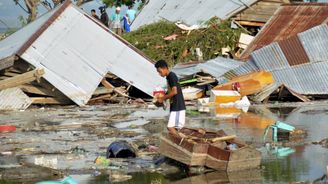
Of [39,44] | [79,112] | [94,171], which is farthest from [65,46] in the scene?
[94,171]

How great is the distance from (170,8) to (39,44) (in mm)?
12681

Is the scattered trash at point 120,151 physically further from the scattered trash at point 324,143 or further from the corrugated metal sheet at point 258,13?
the corrugated metal sheet at point 258,13

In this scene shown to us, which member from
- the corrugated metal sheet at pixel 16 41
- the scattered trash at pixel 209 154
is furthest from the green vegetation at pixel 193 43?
the scattered trash at pixel 209 154

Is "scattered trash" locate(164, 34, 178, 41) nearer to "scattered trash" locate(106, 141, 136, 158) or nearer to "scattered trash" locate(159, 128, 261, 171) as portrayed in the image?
"scattered trash" locate(106, 141, 136, 158)

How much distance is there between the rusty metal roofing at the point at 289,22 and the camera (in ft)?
81.3

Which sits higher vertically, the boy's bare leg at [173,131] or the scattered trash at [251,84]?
the scattered trash at [251,84]

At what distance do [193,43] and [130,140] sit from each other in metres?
13.9

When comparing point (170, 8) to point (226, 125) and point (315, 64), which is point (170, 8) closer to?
point (315, 64)

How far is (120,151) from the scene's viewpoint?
37.9ft

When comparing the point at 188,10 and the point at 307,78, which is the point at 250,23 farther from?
the point at 307,78

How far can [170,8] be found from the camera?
108 feet

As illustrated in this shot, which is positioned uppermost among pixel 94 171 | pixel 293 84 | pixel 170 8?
pixel 170 8

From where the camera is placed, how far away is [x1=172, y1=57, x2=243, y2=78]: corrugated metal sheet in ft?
73.5

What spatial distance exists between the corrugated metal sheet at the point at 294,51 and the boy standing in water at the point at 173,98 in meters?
11.2
